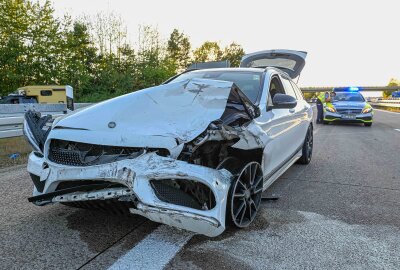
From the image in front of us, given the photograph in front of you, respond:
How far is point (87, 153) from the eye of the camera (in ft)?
8.47

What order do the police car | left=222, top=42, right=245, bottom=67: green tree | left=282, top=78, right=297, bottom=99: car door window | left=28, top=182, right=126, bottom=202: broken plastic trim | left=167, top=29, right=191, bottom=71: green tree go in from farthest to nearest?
left=222, top=42, right=245, bottom=67: green tree → left=167, top=29, right=191, bottom=71: green tree → the police car → left=282, top=78, right=297, bottom=99: car door window → left=28, top=182, right=126, bottom=202: broken plastic trim

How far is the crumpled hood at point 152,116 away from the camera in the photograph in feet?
8.30

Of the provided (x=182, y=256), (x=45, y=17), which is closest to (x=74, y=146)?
(x=182, y=256)

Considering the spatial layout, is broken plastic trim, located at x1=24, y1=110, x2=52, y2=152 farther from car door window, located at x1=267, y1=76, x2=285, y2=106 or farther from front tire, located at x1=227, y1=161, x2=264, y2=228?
car door window, located at x1=267, y1=76, x2=285, y2=106

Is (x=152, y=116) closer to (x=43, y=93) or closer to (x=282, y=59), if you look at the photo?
(x=282, y=59)

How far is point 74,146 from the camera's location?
267 centimetres

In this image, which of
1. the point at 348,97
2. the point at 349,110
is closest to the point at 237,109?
the point at 349,110

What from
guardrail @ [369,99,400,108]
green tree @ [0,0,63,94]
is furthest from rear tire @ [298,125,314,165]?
guardrail @ [369,99,400,108]

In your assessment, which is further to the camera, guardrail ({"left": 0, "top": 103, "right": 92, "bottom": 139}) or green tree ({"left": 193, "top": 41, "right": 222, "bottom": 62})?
green tree ({"left": 193, "top": 41, "right": 222, "bottom": 62})

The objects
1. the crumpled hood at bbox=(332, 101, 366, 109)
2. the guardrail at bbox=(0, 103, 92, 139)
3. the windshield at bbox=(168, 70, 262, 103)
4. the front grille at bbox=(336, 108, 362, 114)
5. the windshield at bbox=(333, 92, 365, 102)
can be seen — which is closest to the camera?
the windshield at bbox=(168, 70, 262, 103)

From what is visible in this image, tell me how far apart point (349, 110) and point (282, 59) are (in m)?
7.11

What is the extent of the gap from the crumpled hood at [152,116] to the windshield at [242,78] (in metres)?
0.89

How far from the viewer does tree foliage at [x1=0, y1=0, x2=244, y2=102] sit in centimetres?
2156

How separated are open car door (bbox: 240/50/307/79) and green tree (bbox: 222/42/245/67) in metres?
73.6
